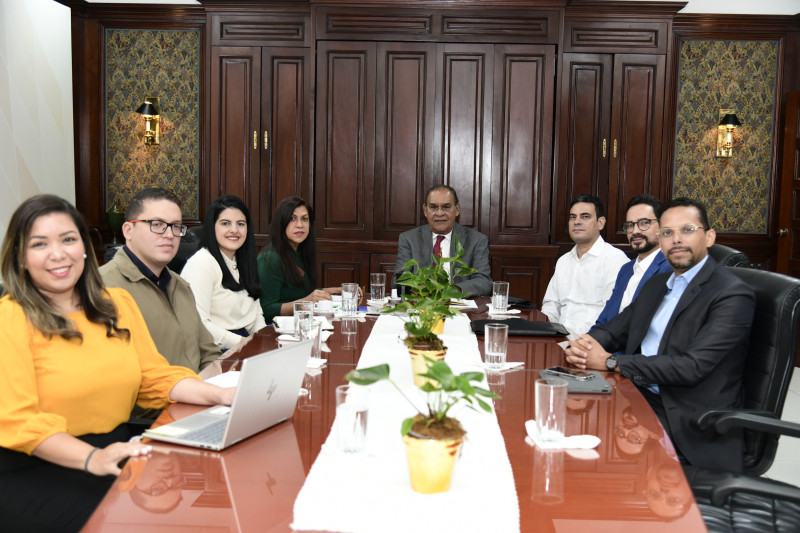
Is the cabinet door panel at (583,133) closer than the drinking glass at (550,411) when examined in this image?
No

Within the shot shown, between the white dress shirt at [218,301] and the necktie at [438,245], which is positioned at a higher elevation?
the necktie at [438,245]

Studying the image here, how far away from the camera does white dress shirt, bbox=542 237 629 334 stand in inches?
155

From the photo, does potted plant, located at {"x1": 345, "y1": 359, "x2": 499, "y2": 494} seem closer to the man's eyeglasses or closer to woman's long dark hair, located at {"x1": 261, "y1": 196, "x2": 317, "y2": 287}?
woman's long dark hair, located at {"x1": 261, "y1": 196, "x2": 317, "y2": 287}

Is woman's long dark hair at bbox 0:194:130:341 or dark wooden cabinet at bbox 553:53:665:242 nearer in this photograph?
woman's long dark hair at bbox 0:194:130:341

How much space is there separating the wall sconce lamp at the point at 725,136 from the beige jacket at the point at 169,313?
5.06m

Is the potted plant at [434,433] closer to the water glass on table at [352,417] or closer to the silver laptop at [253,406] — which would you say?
the water glass on table at [352,417]

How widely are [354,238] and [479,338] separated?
10.3 feet

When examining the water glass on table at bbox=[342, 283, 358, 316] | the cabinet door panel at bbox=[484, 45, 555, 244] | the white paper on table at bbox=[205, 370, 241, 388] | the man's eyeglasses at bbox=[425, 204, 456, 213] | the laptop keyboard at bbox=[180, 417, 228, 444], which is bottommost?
the laptop keyboard at bbox=[180, 417, 228, 444]

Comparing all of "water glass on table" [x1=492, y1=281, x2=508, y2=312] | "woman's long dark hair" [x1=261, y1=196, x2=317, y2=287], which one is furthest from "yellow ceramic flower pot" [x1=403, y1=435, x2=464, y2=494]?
"woman's long dark hair" [x1=261, y1=196, x2=317, y2=287]

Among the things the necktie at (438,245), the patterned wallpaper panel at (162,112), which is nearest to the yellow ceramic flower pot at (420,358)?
the necktie at (438,245)

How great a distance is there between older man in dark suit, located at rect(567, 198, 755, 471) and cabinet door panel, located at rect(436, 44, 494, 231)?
3.12 meters

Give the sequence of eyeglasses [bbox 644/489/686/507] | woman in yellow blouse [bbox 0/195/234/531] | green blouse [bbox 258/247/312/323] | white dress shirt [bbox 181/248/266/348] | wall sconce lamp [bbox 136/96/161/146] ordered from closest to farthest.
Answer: eyeglasses [bbox 644/489/686/507] < woman in yellow blouse [bbox 0/195/234/531] < white dress shirt [bbox 181/248/266/348] < green blouse [bbox 258/247/312/323] < wall sconce lamp [bbox 136/96/161/146]

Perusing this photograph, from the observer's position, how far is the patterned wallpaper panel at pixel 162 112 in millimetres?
6238

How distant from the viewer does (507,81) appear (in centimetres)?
546
